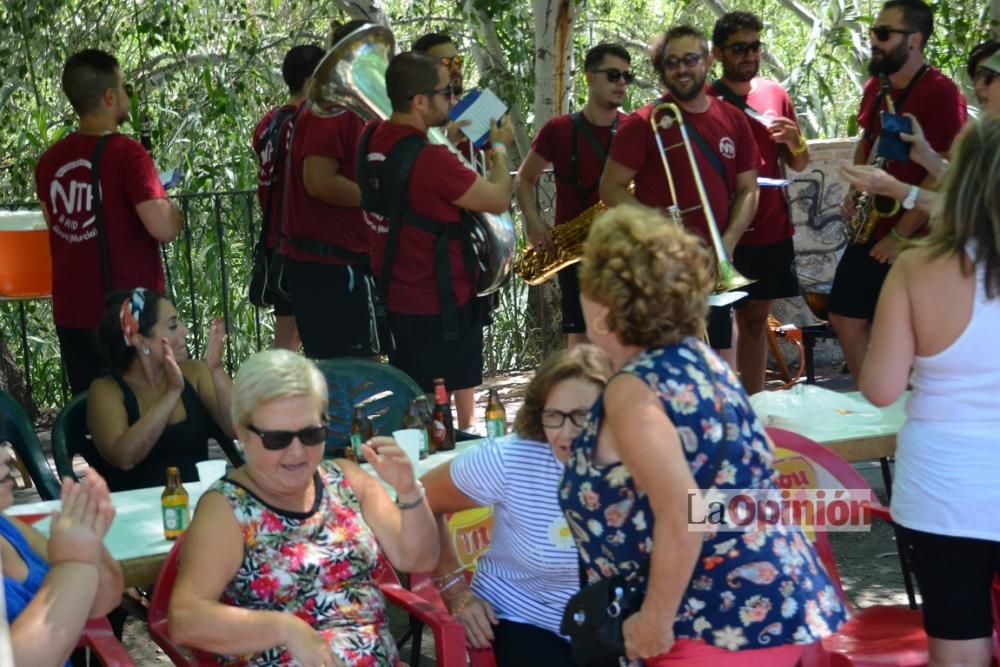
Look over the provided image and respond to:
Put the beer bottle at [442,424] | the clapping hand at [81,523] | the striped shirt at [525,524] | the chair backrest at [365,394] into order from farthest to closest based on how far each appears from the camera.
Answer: the chair backrest at [365,394] → the beer bottle at [442,424] → the striped shirt at [525,524] → the clapping hand at [81,523]

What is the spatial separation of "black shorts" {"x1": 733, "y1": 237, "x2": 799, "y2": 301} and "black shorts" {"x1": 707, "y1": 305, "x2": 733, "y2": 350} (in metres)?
0.46

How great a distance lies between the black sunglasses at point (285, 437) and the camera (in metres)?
3.21

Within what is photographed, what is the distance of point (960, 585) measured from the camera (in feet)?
9.80

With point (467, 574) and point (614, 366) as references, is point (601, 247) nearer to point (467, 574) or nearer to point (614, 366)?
point (614, 366)

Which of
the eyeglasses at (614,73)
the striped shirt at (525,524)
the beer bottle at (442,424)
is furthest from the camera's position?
the eyeglasses at (614,73)

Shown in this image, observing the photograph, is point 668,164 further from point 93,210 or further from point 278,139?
point 93,210

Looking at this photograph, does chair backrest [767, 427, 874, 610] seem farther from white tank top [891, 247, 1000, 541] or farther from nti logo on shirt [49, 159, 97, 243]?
nti logo on shirt [49, 159, 97, 243]

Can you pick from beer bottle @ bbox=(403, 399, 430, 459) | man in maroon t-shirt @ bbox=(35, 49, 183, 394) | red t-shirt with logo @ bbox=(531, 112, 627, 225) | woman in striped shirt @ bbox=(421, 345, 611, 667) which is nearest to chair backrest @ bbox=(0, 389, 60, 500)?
man in maroon t-shirt @ bbox=(35, 49, 183, 394)

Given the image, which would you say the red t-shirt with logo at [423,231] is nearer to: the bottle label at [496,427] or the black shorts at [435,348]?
the black shorts at [435,348]

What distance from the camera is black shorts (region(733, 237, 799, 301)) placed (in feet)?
21.4

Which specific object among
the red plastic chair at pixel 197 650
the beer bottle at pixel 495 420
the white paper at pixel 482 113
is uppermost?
the white paper at pixel 482 113

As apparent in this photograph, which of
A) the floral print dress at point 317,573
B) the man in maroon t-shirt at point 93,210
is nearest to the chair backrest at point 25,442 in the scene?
the man in maroon t-shirt at point 93,210

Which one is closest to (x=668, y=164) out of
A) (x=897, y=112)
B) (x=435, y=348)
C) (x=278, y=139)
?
(x=897, y=112)

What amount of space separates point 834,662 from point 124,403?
2.20m
